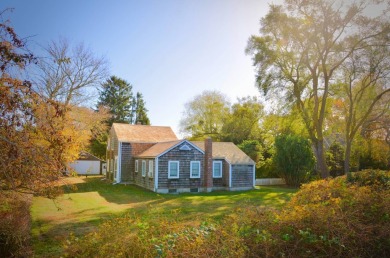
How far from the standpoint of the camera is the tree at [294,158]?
101 ft

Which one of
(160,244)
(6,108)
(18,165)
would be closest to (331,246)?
(160,244)

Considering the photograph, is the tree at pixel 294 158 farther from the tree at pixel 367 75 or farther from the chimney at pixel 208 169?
the chimney at pixel 208 169

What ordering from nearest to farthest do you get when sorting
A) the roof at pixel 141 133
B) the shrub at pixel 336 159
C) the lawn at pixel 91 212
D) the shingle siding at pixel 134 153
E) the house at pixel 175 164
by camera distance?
the lawn at pixel 91 212 < the house at pixel 175 164 < the shingle siding at pixel 134 153 < the roof at pixel 141 133 < the shrub at pixel 336 159

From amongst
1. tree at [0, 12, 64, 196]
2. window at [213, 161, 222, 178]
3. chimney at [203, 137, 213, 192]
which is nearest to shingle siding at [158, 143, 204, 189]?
chimney at [203, 137, 213, 192]

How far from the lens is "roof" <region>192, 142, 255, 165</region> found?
28359 mm

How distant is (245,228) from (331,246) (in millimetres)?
1781

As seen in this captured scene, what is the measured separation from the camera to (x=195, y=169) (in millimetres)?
26484

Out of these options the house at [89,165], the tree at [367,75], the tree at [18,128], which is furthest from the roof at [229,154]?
the house at [89,165]

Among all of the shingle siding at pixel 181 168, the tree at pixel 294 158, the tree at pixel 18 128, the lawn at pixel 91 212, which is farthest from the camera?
the tree at pixel 294 158

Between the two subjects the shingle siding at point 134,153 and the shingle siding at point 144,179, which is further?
the shingle siding at point 134,153

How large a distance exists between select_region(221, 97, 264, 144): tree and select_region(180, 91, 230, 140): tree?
289 cm

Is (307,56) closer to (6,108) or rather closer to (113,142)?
(113,142)

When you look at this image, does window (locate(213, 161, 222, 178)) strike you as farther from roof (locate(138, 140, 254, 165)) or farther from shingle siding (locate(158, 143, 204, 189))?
shingle siding (locate(158, 143, 204, 189))

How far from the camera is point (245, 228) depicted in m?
6.68
